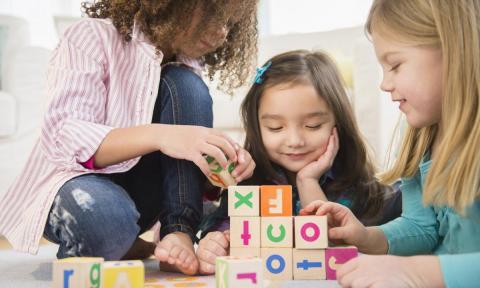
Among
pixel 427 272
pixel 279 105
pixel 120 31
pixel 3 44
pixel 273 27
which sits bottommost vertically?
pixel 427 272

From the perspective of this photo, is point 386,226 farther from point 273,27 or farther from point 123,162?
point 273,27

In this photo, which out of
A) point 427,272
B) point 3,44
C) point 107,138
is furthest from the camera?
point 3,44

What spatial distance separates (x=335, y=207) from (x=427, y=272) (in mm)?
325

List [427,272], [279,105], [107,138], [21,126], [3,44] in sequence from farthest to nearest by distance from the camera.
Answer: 1. [3,44]
2. [21,126]
3. [279,105]
4. [107,138]
5. [427,272]

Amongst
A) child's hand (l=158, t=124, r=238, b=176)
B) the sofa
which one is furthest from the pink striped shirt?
the sofa

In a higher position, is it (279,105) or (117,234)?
(279,105)

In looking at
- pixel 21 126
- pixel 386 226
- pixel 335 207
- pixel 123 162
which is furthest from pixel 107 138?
pixel 21 126

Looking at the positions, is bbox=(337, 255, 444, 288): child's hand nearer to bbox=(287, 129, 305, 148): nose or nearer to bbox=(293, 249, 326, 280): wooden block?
bbox=(293, 249, 326, 280): wooden block

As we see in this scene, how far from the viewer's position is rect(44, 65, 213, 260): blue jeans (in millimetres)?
1205

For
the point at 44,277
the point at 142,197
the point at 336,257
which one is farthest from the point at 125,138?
the point at 336,257

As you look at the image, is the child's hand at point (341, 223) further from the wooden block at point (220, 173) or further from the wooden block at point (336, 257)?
the wooden block at point (220, 173)

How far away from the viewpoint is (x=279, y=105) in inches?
61.9

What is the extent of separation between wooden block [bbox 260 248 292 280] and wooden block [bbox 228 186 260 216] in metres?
0.07

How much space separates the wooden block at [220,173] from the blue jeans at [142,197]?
12 centimetres
